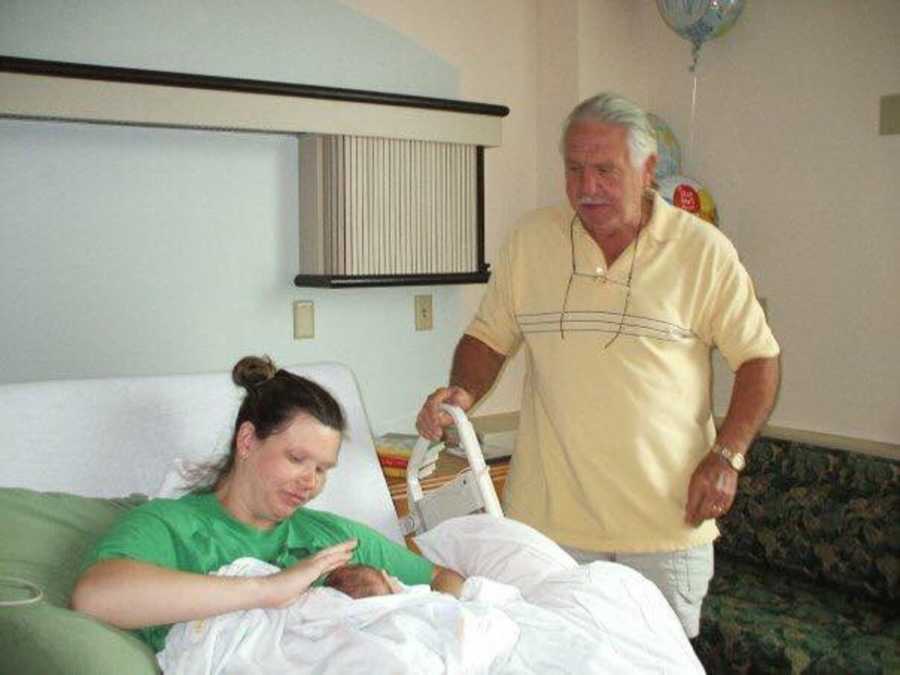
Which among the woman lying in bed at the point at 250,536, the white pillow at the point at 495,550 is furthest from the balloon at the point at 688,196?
the woman lying in bed at the point at 250,536

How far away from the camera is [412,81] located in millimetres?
3271

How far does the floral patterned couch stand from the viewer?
2.48m

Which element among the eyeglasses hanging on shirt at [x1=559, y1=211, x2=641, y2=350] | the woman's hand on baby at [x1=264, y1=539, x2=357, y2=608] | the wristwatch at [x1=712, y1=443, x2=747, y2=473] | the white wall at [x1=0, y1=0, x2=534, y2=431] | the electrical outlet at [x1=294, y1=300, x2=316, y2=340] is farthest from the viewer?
the electrical outlet at [x1=294, y1=300, x2=316, y2=340]

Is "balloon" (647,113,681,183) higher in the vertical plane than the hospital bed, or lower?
higher

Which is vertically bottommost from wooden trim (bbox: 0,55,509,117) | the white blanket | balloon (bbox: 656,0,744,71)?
the white blanket

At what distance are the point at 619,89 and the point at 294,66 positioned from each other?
48.3 inches

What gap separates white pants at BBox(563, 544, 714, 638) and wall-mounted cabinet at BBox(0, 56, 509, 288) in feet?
4.31

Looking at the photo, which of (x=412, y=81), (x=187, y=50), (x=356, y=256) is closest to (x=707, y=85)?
(x=412, y=81)

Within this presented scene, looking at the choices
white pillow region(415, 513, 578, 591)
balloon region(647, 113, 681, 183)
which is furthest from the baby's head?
balloon region(647, 113, 681, 183)

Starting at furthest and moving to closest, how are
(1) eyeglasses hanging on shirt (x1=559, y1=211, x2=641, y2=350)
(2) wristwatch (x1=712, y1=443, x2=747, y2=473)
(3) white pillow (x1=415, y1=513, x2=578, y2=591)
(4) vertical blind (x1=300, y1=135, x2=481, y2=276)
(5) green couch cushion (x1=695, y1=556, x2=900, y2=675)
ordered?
1. (4) vertical blind (x1=300, y1=135, x2=481, y2=276)
2. (5) green couch cushion (x1=695, y1=556, x2=900, y2=675)
3. (1) eyeglasses hanging on shirt (x1=559, y1=211, x2=641, y2=350)
4. (2) wristwatch (x1=712, y1=443, x2=747, y2=473)
5. (3) white pillow (x1=415, y1=513, x2=578, y2=591)

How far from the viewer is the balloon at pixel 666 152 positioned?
3389 mm

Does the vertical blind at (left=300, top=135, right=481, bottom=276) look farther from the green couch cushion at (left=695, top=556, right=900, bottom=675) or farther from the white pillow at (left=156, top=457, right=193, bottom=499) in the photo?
the green couch cushion at (left=695, top=556, right=900, bottom=675)

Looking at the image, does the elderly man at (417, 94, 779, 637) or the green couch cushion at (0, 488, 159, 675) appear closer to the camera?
the green couch cushion at (0, 488, 159, 675)

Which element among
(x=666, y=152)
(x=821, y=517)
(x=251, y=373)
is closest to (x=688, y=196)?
(x=666, y=152)
